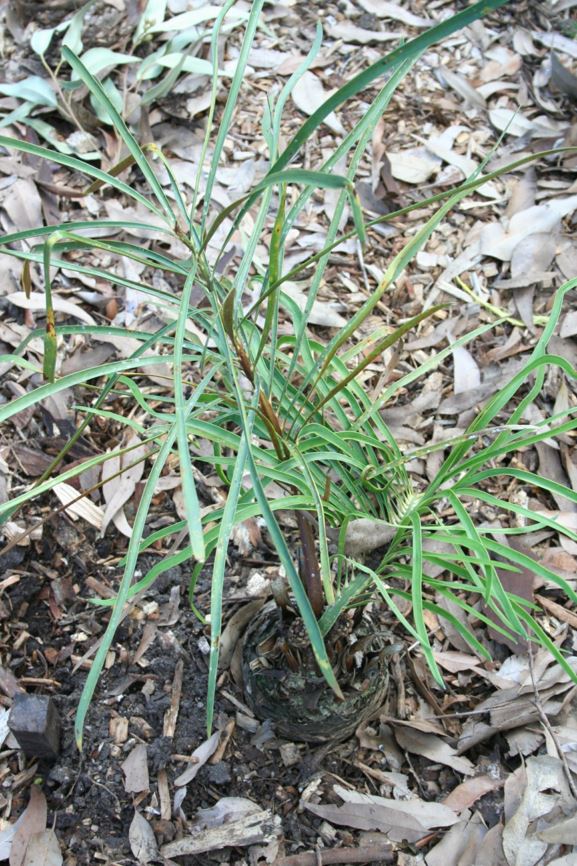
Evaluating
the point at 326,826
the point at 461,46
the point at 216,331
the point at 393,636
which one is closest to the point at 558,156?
the point at 461,46

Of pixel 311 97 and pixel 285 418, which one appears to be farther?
pixel 311 97

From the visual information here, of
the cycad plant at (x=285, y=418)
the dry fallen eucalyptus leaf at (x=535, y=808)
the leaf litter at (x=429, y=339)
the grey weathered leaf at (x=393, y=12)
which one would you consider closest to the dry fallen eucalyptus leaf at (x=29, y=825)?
the leaf litter at (x=429, y=339)

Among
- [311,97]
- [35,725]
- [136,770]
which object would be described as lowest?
[136,770]

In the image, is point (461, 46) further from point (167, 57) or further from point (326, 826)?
point (326, 826)

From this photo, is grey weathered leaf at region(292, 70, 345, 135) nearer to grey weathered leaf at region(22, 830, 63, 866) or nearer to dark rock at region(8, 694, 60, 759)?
dark rock at region(8, 694, 60, 759)

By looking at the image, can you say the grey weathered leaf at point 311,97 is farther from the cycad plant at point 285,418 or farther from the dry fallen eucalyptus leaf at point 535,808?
the dry fallen eucalyptus leaf at point 535,808

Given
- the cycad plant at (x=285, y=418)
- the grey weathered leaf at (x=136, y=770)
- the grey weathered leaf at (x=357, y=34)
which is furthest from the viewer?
the grey weathered leaf at (x=357, y=34)

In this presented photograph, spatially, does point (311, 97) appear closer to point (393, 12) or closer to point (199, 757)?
point (393, 12)

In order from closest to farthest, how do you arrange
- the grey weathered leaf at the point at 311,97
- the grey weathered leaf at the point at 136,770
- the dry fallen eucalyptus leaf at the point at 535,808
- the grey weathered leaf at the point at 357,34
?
the dry fallen eucalyptus leaf at the point at 535,808
the grey weathered leaf at the point at 136,770
the grey weathered leaf at the point at 311,97
the grey weathered leaf at the point at 357,34

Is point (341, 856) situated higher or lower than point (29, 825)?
lower

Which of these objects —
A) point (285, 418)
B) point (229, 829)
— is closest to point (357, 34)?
point (285, 418)
